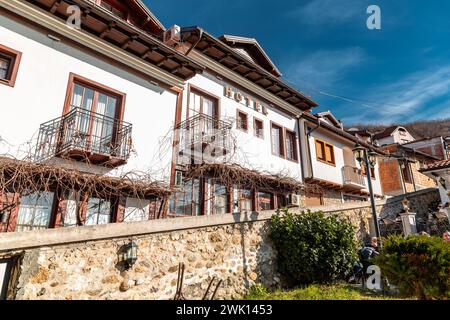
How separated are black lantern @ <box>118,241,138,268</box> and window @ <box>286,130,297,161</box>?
1118 cm

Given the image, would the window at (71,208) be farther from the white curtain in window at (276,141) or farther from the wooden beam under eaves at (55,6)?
the white curtain in window at (276,141)

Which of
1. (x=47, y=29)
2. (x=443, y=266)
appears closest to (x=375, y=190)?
(x=443, y=266)

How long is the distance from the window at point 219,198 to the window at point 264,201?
73.2 inches

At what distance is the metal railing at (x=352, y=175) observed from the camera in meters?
18.1

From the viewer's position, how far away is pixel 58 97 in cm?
815

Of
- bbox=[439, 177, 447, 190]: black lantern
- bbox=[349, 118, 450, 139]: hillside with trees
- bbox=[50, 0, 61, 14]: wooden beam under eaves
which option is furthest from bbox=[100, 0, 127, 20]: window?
bbox=[349, 118, 450, 139]: hillside with trees

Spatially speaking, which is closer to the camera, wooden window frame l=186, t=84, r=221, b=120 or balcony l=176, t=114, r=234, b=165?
balcony l=176, t=114, r=234, b=165

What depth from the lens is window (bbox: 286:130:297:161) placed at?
15750mm

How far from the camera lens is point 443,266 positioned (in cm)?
582

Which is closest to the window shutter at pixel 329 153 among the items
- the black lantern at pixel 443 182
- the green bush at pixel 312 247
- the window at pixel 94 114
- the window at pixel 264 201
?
the black lantern at pixel 443 182

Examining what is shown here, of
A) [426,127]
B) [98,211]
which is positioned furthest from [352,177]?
[426,127]

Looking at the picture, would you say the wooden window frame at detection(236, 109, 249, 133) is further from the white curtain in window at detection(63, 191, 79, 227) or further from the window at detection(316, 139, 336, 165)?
the white curtain in window at detection(63, 191, 79, 227)

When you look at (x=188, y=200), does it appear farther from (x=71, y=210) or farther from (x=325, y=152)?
(x=325, y=152)

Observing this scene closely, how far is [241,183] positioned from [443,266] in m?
7.64
